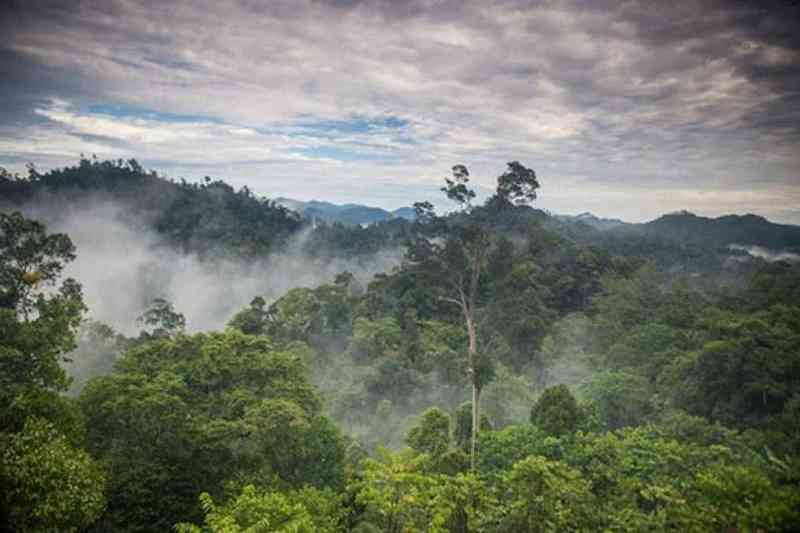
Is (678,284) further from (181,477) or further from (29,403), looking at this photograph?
(29,403)

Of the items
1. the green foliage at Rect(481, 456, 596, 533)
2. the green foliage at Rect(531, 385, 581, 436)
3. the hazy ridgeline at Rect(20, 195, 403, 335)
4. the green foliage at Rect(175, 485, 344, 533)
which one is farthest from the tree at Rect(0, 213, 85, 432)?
the hazy ridgeline at Rect(20, 195, 403, 335)

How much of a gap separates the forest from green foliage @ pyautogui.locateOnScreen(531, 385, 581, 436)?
88 mm

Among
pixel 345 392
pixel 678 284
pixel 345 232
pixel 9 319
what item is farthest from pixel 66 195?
pixel 678 284

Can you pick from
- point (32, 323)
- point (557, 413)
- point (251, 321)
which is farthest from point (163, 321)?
point (557, 413)

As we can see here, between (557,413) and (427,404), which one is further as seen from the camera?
(427,404)

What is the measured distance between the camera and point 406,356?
36844mm

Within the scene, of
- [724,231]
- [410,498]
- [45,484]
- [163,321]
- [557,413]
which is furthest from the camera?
[724,231]

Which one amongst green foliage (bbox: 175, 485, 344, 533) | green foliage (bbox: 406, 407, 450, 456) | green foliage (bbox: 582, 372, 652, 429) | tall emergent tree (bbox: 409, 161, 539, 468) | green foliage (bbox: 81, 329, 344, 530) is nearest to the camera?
green foliage (bbox: 175, 485, 344, 533)

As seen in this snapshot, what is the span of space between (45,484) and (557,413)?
15.7 meters

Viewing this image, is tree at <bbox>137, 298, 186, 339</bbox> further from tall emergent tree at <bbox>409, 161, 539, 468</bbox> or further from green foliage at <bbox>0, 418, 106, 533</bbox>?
green foliage at <bbox>0, 418, 106, 533</bbox>

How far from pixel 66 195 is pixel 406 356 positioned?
11729cm

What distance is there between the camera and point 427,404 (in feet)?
112

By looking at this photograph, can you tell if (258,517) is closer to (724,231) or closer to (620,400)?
(620,400)

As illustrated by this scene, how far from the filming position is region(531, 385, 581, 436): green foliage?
18016 millimetres
